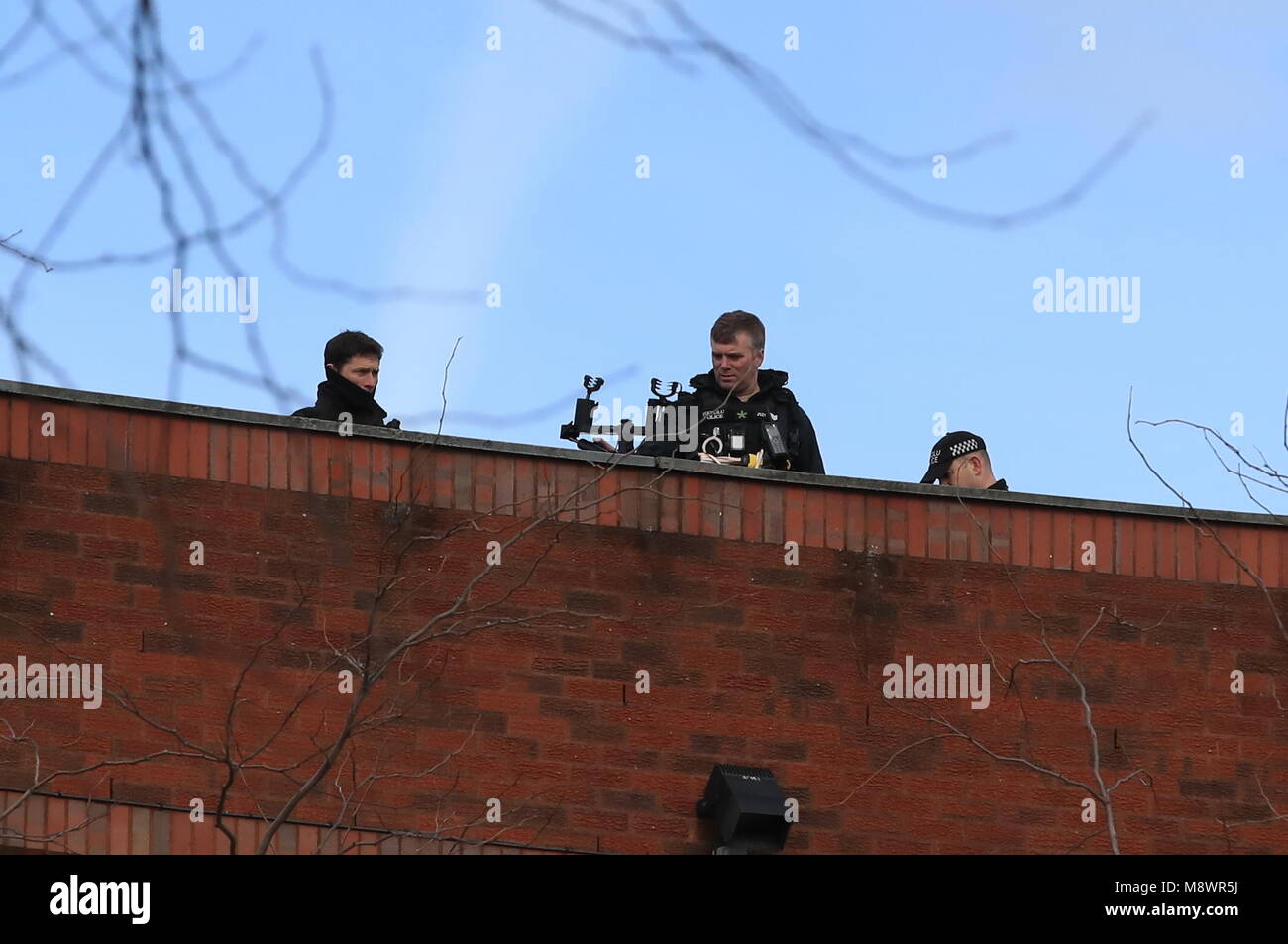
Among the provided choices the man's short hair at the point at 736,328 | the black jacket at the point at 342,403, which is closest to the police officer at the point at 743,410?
the man's short hair at the point at 736,328

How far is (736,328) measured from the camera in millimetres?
11141

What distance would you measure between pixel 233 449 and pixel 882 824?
331cm

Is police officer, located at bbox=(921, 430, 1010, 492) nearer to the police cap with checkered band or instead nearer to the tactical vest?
the police cap with checkered band

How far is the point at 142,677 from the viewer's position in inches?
400

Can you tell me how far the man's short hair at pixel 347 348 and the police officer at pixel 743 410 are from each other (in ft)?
4.45

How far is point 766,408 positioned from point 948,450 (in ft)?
3.07

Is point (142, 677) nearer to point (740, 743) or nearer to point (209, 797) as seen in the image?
point (209, 797)

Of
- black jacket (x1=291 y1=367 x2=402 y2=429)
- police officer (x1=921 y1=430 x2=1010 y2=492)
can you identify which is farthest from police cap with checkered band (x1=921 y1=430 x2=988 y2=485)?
black jacket (x1=291 y1=367 x2=402 y2=429)

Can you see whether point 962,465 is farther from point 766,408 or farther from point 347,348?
point 347,348

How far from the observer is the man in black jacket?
10641mm

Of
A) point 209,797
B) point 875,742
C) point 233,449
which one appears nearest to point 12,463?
point 233,449

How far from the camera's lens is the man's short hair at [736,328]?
1112 cm
